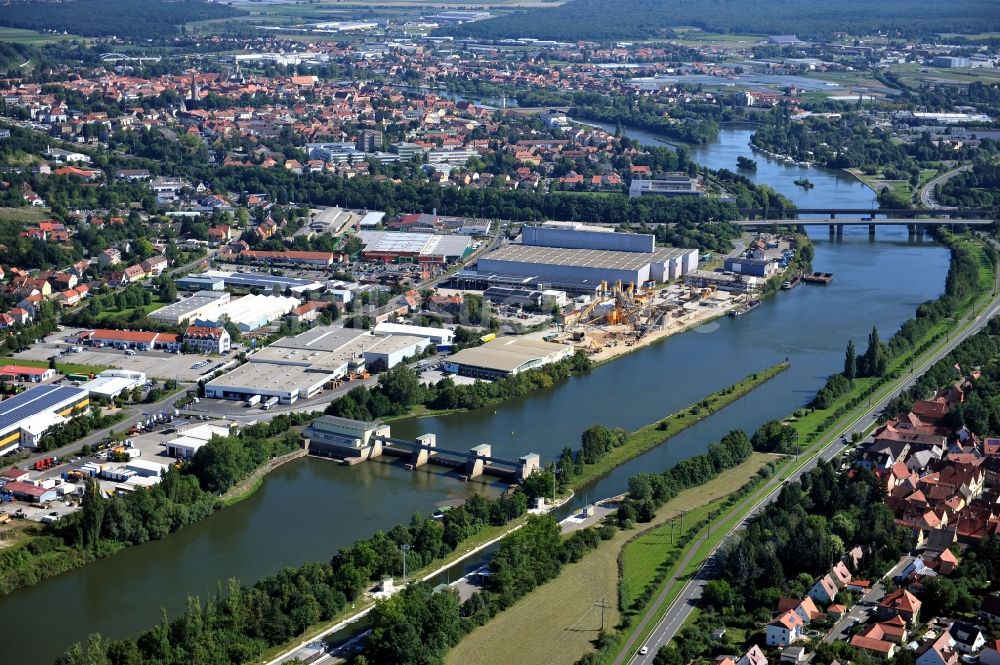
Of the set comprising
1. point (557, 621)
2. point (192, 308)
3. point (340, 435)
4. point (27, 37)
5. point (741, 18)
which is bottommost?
point (557, 621)

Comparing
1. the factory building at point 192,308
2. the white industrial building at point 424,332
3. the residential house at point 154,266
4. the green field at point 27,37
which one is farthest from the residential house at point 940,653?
the green field at point 27,37

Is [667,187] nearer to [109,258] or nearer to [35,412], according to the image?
[109,258]

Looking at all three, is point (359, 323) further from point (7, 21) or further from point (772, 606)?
point (7, 21)

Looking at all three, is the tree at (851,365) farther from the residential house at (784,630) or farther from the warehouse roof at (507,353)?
the residential house at (784,630)

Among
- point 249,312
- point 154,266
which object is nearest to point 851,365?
point 249,312

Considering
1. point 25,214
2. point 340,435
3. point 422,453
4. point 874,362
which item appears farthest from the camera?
point 25,214

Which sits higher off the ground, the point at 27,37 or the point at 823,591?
the point at 27,37

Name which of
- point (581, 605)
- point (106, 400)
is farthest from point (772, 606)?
point (106, 400)
